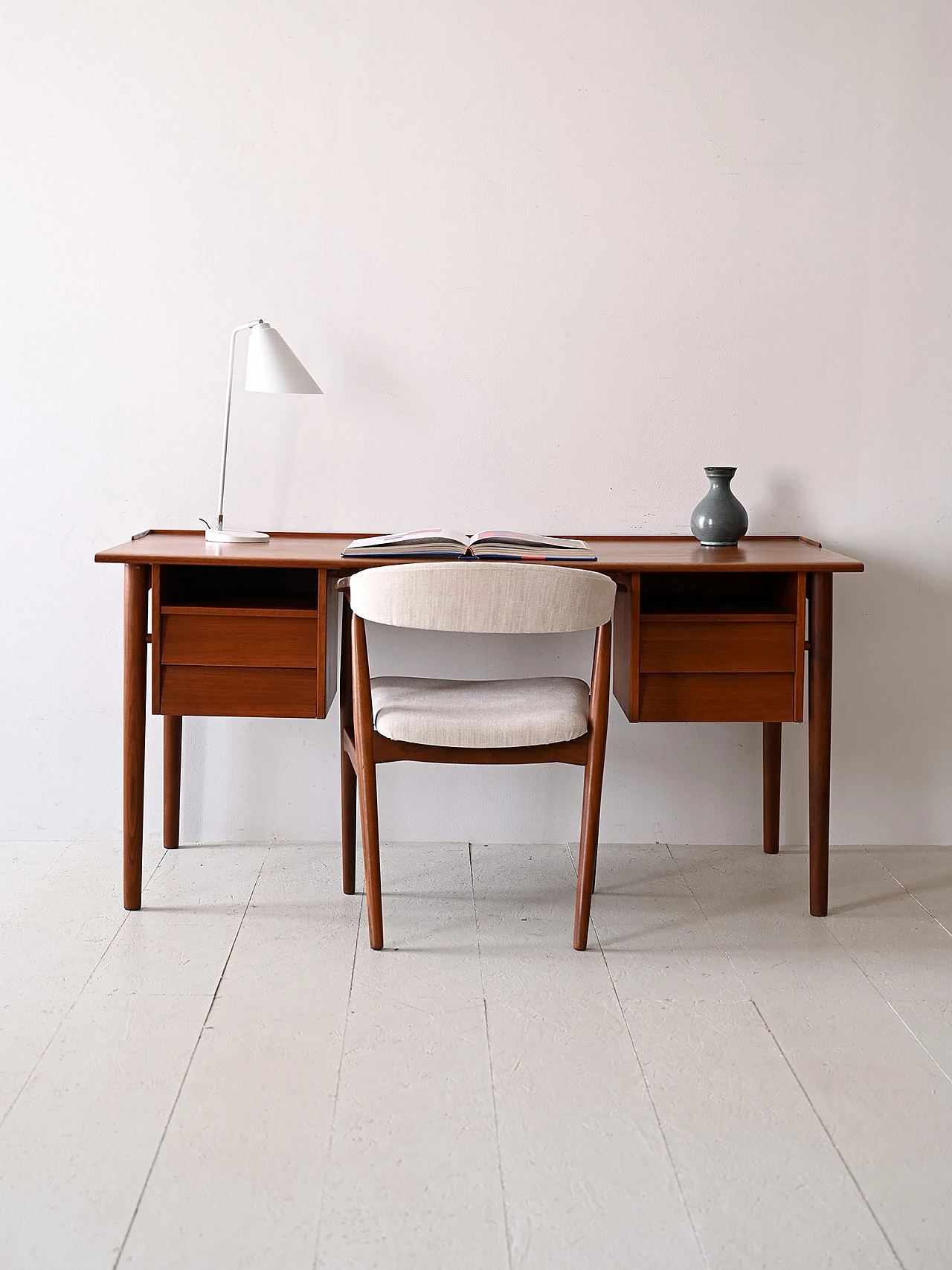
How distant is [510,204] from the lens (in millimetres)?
2652

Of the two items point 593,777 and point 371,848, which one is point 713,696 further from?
point 371,848

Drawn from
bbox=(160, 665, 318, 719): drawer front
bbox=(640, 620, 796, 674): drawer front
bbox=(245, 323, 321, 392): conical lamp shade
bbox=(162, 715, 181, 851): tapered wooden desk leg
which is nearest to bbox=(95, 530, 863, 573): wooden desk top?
bbox=(640, 620, 796, 674): drawer front

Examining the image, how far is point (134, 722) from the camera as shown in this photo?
2.37 meters

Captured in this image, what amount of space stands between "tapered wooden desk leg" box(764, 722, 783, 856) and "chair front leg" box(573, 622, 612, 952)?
689mm

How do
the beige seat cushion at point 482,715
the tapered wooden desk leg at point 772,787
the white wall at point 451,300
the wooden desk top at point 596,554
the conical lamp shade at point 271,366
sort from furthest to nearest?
1. the tapered wooden desk leg at point 772,787
2. the white wall at point 451,300
3. the conical lamp shade at point 271,366
4. the wooden desk top at point 596,554
5. the beige seat cushion at point 482,715

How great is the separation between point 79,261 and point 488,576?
4.44 ft

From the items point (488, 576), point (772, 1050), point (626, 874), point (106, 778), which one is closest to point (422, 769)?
point (626, 874)

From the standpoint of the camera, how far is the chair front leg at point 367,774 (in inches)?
86.0

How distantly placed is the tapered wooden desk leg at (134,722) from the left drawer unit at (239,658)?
0.12ft

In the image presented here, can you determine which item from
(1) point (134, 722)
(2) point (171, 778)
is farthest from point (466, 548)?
(2) point (171, 778)

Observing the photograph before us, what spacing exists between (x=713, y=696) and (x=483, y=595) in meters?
0.61

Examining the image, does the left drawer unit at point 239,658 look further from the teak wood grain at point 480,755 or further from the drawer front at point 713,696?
the drawer front at point 713,696

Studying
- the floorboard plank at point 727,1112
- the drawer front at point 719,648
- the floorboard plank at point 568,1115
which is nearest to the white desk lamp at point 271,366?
the drawer front at point 719,648

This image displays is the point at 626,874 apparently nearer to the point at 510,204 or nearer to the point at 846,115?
the point at 510,204
